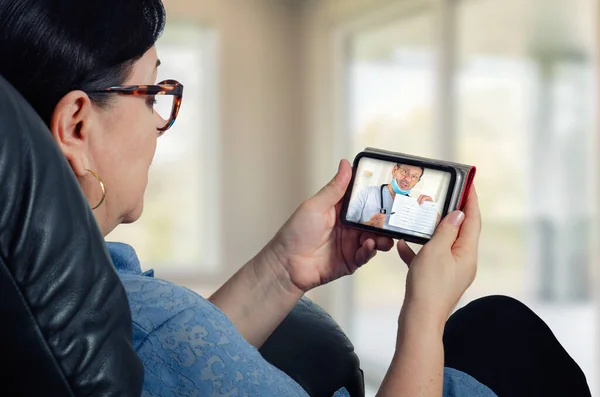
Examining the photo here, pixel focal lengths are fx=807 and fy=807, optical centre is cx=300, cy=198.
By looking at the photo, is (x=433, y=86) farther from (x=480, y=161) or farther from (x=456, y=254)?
(x=456, y=254)

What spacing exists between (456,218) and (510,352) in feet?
0.79

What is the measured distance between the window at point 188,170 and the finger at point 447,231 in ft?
15.1

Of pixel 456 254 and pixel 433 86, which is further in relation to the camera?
pixel 433 86

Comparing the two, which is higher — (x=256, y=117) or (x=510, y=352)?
(x=256, y=117)

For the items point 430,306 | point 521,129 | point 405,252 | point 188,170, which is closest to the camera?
point 430,306

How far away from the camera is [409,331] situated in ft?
2.92

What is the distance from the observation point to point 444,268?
92cm

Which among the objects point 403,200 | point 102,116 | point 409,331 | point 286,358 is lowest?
point 286,358

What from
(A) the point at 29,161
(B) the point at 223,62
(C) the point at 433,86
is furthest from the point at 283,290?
(B) the point at 223,62

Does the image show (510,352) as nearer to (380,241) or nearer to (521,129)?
(380,241)

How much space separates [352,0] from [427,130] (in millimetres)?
1173

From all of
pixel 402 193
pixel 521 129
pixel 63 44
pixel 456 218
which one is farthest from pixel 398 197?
pixel 521 129

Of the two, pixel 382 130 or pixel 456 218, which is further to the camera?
pixel 382 130

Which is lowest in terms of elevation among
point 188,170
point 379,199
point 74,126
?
point 188,170
